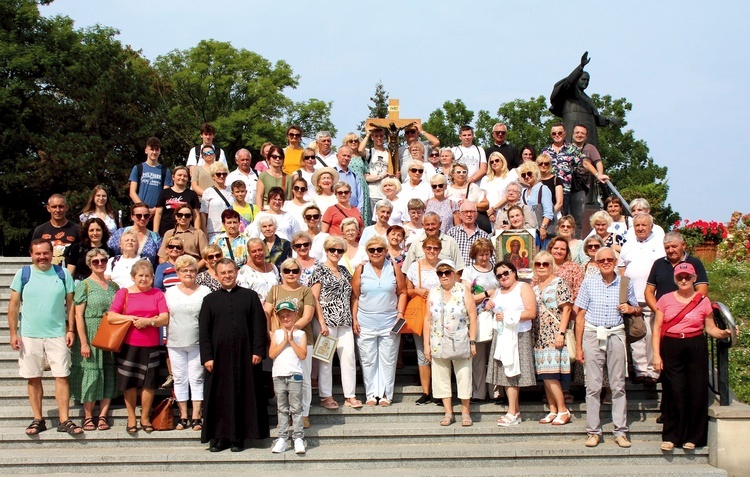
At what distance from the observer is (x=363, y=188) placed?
10.6 meters

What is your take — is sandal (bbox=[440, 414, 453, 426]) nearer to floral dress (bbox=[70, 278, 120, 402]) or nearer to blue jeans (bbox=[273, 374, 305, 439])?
blue jeans (bbox=[273, 374, 305, 439])

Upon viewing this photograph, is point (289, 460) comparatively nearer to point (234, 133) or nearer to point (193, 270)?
point (193, 270)

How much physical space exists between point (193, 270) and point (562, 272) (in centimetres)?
369

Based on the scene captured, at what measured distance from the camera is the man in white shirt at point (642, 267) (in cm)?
809

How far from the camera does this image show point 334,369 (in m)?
8.56

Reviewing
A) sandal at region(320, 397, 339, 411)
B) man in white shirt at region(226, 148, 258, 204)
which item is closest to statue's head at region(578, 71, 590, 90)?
man in white shirt at region(226, 148, 258, 204)

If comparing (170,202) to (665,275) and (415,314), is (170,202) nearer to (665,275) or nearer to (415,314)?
(415,314)

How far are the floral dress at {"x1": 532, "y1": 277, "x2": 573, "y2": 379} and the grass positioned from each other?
Result: 12.9 feet

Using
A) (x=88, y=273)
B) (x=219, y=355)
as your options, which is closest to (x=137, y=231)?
(x=88, y=273)

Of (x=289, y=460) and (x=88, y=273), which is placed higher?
(x=88, y=273)

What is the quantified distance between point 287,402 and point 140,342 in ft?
5.06

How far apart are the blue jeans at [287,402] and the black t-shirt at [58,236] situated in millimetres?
3103

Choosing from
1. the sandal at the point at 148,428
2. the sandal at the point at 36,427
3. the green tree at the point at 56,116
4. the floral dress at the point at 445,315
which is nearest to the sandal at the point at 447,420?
the floral dress at the point at 445,315

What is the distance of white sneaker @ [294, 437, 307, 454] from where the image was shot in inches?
279
